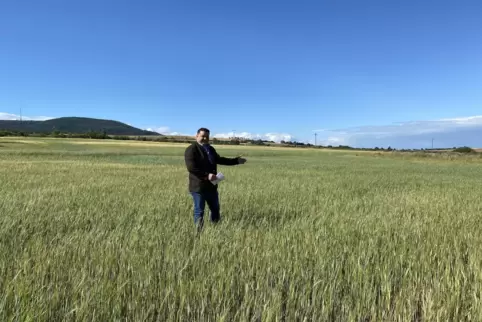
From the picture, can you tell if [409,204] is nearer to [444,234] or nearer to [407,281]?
[444,234]

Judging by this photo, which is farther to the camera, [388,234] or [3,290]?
[388,234]

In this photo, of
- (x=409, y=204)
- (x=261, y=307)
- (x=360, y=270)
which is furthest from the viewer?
(x=409, y=204)

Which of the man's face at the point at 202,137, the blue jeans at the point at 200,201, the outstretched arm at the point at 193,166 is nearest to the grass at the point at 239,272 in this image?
the blue jeans at the point at 200,201

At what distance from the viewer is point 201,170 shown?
6.52 metres

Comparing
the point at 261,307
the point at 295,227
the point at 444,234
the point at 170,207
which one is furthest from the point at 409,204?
the point at 261,307

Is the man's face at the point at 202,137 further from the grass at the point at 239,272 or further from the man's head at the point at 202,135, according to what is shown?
the grass at the point at 239,272

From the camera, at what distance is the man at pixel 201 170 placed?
6434mm

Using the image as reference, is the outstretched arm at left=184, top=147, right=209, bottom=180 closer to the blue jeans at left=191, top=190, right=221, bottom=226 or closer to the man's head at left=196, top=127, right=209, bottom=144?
the man's head at left=196, top=127, right=209, bottom=144

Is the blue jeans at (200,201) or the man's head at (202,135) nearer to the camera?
the man's head at (202,135)

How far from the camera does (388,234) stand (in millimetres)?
5750

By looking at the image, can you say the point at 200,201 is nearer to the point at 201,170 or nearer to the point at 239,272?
the point at 201,170

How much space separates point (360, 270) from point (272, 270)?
0.94 meters

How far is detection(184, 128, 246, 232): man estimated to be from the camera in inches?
253

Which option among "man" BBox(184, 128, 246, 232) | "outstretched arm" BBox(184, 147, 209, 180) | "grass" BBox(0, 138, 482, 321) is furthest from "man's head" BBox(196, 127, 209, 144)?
"grass" BBox(0, 138, 482, 321)
